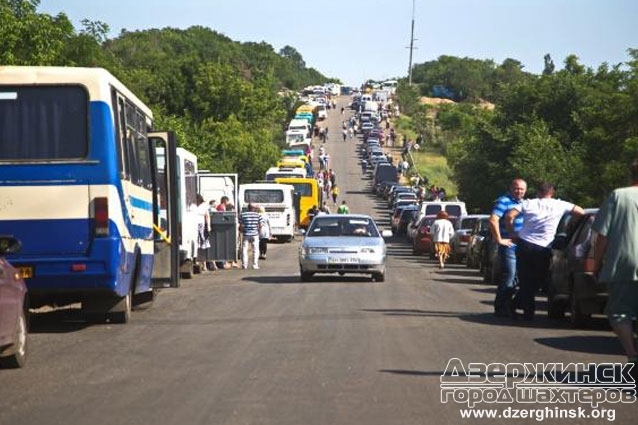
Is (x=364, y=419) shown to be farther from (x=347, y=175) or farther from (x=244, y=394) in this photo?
(x=347, y=175)

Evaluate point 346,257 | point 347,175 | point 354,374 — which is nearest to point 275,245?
point 346,257

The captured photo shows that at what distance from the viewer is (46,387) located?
1165cm

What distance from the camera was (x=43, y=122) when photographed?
16469 mm

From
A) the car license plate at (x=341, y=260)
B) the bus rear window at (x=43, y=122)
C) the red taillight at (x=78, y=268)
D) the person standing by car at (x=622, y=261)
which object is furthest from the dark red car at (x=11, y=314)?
the car license plate at (x=341, y=260)

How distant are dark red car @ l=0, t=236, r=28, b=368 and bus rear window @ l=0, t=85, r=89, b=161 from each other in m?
3.46

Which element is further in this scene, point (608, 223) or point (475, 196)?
point (475, 196)

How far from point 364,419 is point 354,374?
2.47 meters

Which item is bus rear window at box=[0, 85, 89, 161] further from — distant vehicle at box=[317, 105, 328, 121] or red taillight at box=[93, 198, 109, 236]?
distant vehicle at box=[317, 105, 328, 121]

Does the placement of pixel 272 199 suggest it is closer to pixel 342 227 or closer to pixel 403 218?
pixel 403 218

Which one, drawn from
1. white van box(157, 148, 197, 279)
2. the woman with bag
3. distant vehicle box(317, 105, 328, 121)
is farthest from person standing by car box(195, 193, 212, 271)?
distant vehicle box(317, 105, 328, 121)

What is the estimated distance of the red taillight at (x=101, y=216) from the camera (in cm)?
1620

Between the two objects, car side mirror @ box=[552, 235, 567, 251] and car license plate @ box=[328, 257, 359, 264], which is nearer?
car side mirror @ box=[552, 235, 567, 251]

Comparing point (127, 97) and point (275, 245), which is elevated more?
point (127, 97)

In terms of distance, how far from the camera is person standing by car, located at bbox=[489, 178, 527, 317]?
18.8 m
